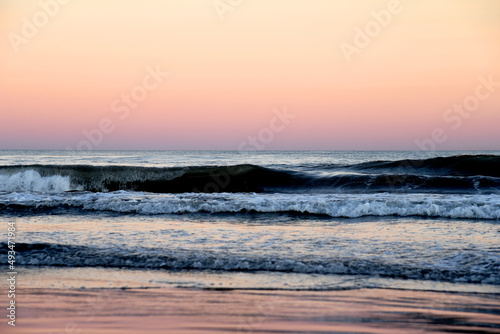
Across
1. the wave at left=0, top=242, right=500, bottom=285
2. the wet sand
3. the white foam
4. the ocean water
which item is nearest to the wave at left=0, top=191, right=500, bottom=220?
the ocean water

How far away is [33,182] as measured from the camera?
23297 mm

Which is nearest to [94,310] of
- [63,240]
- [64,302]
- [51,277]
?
[64,302]

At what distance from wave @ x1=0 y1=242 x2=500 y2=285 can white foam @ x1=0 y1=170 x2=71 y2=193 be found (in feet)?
52.0

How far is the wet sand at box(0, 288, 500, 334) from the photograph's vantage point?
4.26 m

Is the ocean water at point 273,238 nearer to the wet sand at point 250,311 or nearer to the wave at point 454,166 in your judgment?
the wet sand at point 250,311

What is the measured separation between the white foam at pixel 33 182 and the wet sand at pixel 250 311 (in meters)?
18.4

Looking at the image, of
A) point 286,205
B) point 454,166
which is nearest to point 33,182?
point 286,205

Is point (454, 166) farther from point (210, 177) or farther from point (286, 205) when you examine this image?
point (286, 205)

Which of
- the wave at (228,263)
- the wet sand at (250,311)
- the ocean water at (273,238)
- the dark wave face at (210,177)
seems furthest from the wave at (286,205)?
the wet sand at (250,311)

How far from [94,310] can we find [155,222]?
6.36 metres

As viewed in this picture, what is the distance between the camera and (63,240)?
8602mm

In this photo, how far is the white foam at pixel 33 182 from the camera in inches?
898

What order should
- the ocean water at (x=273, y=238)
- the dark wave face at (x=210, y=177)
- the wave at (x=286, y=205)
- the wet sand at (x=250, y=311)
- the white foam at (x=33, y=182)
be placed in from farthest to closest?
the white foam at (x=33, y=182)
the dark wave face at (x=210, y=177)
the wave at (x=286, y=205)
the ocean water at (x=273, y=238)
the wet sand at (x=250, y=311)

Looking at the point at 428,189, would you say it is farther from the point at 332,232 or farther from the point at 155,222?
the point at 155,222
